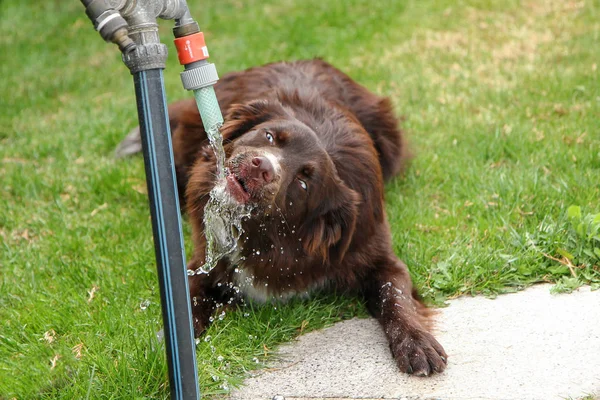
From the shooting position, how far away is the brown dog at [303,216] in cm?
307

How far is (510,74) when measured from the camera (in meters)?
6.08

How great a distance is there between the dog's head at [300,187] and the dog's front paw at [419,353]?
60cm

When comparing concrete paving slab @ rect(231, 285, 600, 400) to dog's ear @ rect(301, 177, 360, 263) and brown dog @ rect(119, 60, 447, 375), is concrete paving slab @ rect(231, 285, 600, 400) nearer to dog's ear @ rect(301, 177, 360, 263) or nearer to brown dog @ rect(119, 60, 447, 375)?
brown dog @ rect(119, 60, 447, 375)

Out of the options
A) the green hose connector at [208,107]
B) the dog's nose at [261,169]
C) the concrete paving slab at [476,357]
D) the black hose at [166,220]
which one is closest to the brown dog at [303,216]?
the dog's nose at [261,169]

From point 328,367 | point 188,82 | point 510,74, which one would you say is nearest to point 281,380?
point 328,367

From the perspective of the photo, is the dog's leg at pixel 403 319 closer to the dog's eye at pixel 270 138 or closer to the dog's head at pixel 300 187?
the dog's head at pixel 300 187

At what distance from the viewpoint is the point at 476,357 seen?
288 centimetres

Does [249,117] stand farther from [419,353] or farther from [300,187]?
[419,353]

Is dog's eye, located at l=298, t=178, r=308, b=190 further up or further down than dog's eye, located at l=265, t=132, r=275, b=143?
further down

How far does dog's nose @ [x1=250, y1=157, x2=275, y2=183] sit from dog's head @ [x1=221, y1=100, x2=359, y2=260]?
0.17 ft

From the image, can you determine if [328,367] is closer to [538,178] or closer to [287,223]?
[287,223]

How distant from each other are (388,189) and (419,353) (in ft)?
6.15

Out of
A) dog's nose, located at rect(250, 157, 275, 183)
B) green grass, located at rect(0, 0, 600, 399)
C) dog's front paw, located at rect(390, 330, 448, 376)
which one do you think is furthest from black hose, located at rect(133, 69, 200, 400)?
dog's front paw, located at rect(390, 330, 448, 376)

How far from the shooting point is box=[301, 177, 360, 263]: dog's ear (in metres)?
3.30
